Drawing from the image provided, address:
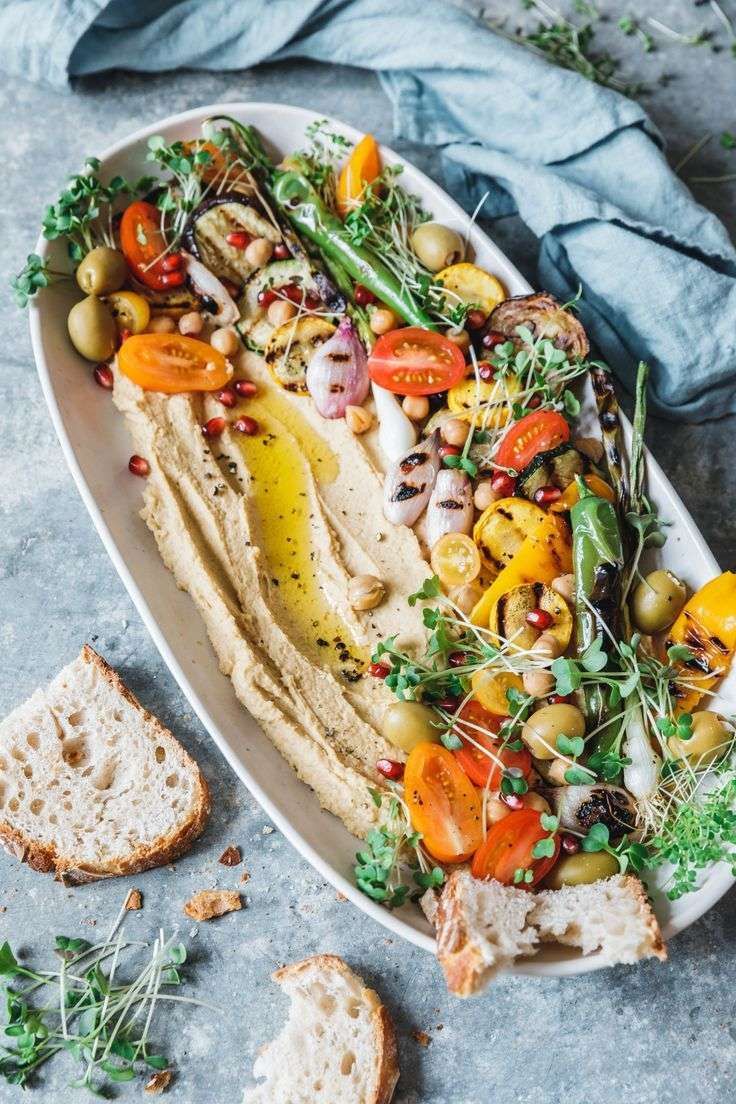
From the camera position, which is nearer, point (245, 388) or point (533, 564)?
point (533, 564)

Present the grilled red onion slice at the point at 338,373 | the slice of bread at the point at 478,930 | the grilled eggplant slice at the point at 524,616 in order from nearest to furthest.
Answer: the slice of bread at the point at 478,930 → the grilled eggplant slice at the point at 524,616 → the grilled red onion slice at the point at 338,373

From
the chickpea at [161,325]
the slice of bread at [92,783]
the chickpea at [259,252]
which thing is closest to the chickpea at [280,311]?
the chickpea at [259,252]

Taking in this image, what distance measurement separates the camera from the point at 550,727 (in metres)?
3.62

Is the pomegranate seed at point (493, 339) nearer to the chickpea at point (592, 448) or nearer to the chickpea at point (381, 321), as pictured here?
the chickpea at point (381, 321)

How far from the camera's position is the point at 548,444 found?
12.8 feet

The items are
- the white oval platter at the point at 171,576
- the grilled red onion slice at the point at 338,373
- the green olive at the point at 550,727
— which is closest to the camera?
the white oval platter at the point at 171,576

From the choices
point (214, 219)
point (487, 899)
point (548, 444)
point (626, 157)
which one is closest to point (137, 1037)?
point (487, 899)

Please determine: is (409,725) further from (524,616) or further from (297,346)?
(297,346)

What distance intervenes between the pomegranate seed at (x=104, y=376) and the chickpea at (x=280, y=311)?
678 mm

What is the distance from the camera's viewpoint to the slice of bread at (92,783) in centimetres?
393

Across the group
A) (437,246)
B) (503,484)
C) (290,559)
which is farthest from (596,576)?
(437,246)

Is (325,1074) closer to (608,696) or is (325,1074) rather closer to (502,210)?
(608,696)

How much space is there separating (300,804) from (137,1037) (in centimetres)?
111

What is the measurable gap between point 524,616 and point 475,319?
1206mm
